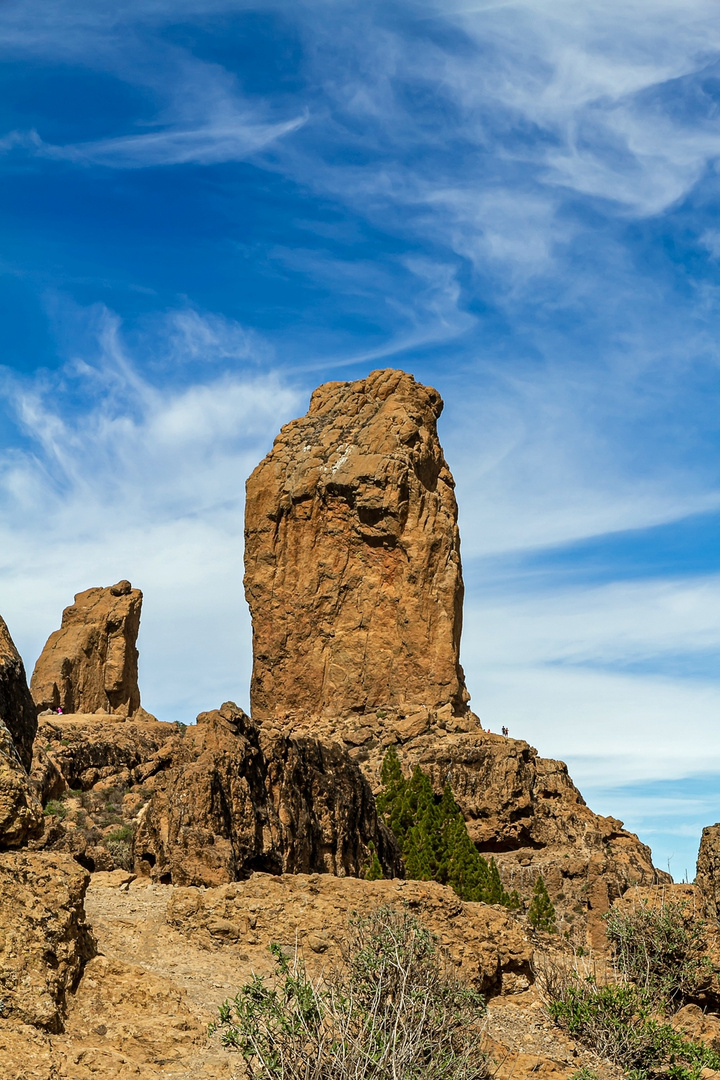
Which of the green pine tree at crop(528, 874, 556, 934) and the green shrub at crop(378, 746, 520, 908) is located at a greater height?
the green shrub at crop(378, 746, 520, 908)

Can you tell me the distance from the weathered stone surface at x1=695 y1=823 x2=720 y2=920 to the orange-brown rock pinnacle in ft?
69.8

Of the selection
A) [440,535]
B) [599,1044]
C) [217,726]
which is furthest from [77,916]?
[440,535]

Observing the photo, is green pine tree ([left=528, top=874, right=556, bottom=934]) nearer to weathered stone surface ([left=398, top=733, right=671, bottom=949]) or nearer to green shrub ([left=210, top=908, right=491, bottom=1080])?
weathered stone surface ([left=398, top=733, right=671, bottom=949])

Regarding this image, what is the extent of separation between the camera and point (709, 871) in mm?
13969

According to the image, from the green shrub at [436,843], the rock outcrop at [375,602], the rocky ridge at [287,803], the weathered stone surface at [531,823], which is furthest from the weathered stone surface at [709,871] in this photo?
the rock outcrop at [375,602]

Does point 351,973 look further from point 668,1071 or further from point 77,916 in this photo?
point 668,1071

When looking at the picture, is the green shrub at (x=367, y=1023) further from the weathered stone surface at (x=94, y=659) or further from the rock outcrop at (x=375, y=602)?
the weathered stone surface at (x=94, y=659)

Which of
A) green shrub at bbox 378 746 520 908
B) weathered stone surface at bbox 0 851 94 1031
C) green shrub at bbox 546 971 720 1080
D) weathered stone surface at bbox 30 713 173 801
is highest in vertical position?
weathered stone surface at bbox 30 713 173 801

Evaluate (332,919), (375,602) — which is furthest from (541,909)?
(332,919)

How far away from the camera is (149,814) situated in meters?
13.2

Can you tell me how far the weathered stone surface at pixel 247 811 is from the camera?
12.6m

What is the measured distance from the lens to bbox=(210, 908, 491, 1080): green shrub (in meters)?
6.40

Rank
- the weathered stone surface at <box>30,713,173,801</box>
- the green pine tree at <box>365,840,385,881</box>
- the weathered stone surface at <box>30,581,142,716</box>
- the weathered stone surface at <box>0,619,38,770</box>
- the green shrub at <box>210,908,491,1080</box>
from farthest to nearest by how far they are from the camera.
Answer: the weathered stone surface at <box>30,581,142,716</box>
the weathered stone surface at <box>30,713,173,801</box>
the green pine tree at <box>365,840,385,881</box>
the weathered stone surface at <box>0,619,38,770</box>
the green shrub at <box>210,908,491,1080</box>

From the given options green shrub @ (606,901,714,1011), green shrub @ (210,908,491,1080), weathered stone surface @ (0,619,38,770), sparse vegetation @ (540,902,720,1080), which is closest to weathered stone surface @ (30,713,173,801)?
green shrub @ (606,901,714,1011)
